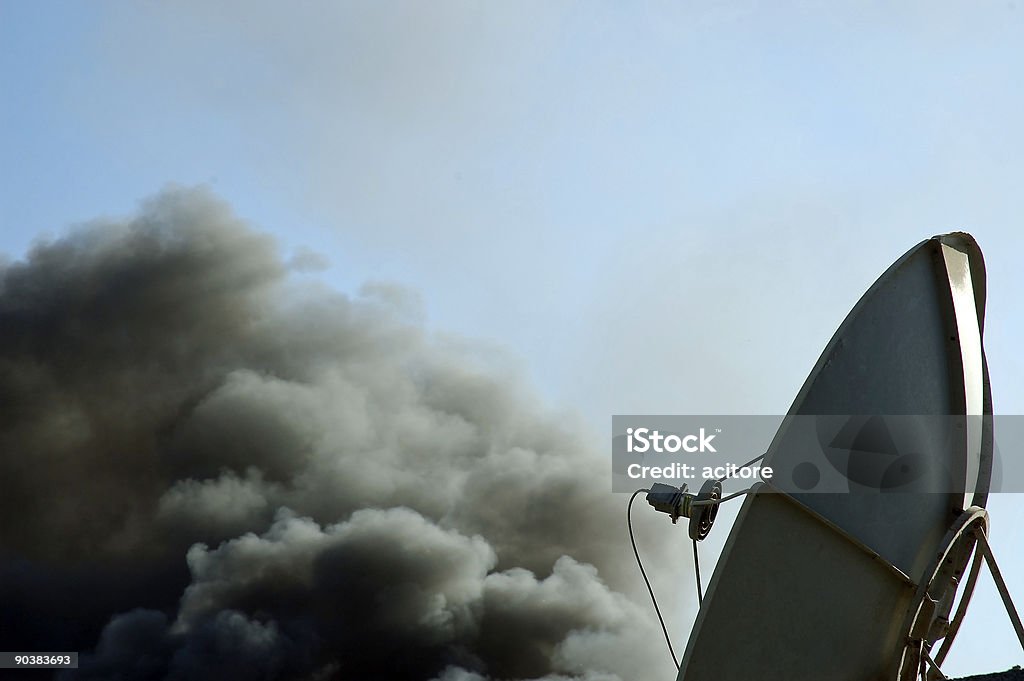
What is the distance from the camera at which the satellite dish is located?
13.4 m

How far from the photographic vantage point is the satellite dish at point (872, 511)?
1342 cm

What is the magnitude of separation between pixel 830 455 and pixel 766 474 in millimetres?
927

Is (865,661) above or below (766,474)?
below

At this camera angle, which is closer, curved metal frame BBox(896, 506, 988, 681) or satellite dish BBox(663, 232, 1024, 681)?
satellite dish BBox(663, 232, 1024, 681)

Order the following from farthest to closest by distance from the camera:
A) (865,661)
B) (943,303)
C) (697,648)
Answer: (943,303), (865,661), (697,648)

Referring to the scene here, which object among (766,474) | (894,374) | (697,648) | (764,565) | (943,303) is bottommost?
(697,648)

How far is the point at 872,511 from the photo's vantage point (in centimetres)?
1445

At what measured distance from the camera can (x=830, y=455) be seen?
13.8 metres

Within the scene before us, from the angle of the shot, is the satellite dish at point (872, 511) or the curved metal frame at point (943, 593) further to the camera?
the curved metal frame at point (943, 593)

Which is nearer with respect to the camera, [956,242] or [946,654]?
[946,654]

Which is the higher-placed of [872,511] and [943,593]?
[872,511]

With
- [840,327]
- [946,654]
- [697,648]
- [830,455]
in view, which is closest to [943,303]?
[840,327]

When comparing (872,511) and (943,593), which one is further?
(943,593)

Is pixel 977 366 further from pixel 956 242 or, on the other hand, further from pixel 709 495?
pixel 709 495
